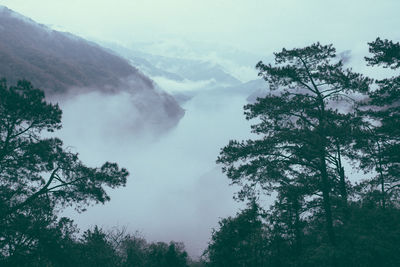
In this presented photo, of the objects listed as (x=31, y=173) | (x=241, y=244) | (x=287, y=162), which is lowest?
(x=241, y=244)

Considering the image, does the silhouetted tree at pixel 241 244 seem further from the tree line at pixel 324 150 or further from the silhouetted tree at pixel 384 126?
the silhouetted tree at pixel 384 126

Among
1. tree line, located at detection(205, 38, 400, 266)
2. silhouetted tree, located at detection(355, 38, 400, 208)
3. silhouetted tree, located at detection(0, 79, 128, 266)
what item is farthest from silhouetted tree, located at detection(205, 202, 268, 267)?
silhouetted tree, located at detection(0, 79, 128, 266)

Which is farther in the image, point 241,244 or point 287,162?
point 241,244

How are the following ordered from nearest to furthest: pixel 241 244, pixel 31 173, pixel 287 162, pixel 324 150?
pixel 324 150 < pixel 287 162 < pixel 31 173 < pixel 241 244

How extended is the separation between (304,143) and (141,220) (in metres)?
98.9

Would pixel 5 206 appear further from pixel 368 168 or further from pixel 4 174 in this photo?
pixel 368 168

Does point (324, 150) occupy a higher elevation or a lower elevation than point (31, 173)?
higher

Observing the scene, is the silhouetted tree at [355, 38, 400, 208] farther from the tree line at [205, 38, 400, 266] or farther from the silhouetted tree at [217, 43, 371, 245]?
the silhouetted tree at [217, 43, 371, 245]

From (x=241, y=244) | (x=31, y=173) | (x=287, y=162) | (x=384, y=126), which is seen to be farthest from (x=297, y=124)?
(x=31, y=173)

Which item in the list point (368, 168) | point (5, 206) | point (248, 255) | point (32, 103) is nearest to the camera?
point (5, 206)

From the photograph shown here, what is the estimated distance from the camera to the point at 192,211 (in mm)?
114000

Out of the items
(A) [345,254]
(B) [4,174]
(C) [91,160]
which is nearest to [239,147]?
(A) [345,254]

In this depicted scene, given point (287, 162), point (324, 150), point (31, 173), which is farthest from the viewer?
point (31, 173)

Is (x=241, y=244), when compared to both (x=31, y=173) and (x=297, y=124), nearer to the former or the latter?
(x=297, y=124)
